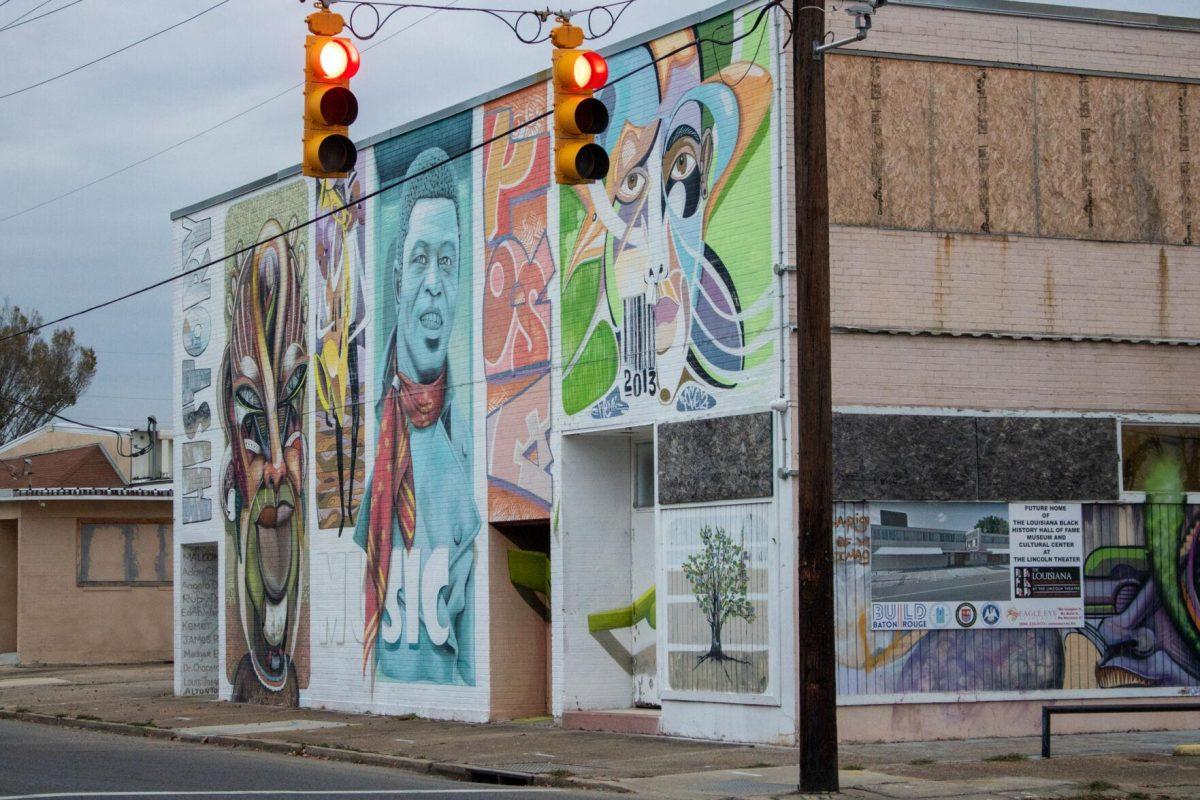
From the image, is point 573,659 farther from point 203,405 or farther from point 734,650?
point 203,405

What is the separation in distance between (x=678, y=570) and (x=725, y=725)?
6.35 ft

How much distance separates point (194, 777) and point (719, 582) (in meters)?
6.14

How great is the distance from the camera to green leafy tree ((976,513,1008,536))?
18609mm

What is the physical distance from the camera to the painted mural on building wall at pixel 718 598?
18.2 meters

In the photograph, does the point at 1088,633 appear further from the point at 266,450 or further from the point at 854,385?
the point at 266,450

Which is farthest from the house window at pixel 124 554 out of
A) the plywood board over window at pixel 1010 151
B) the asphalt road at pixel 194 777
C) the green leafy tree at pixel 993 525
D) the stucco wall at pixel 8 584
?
the green leafy tree at pixel 993 525

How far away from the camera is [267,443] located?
2706cm

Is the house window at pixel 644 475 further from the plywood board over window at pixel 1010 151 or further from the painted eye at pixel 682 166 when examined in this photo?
the plywood board over window at pixel 1010 151

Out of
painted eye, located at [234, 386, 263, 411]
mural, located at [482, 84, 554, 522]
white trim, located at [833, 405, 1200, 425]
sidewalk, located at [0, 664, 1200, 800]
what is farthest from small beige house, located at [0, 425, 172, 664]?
white trim, located at [833, 405, 1200, 425]

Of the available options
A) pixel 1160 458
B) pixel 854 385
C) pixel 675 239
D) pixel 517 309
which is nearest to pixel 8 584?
pixel 517 309

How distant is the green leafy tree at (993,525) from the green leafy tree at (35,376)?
5197cm

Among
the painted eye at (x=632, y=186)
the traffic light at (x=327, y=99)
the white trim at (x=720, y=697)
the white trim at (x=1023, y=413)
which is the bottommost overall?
the white trim at (x=720, y=697)

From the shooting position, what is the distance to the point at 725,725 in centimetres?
1853

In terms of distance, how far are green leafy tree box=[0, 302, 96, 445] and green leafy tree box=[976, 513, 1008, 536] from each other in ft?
170
